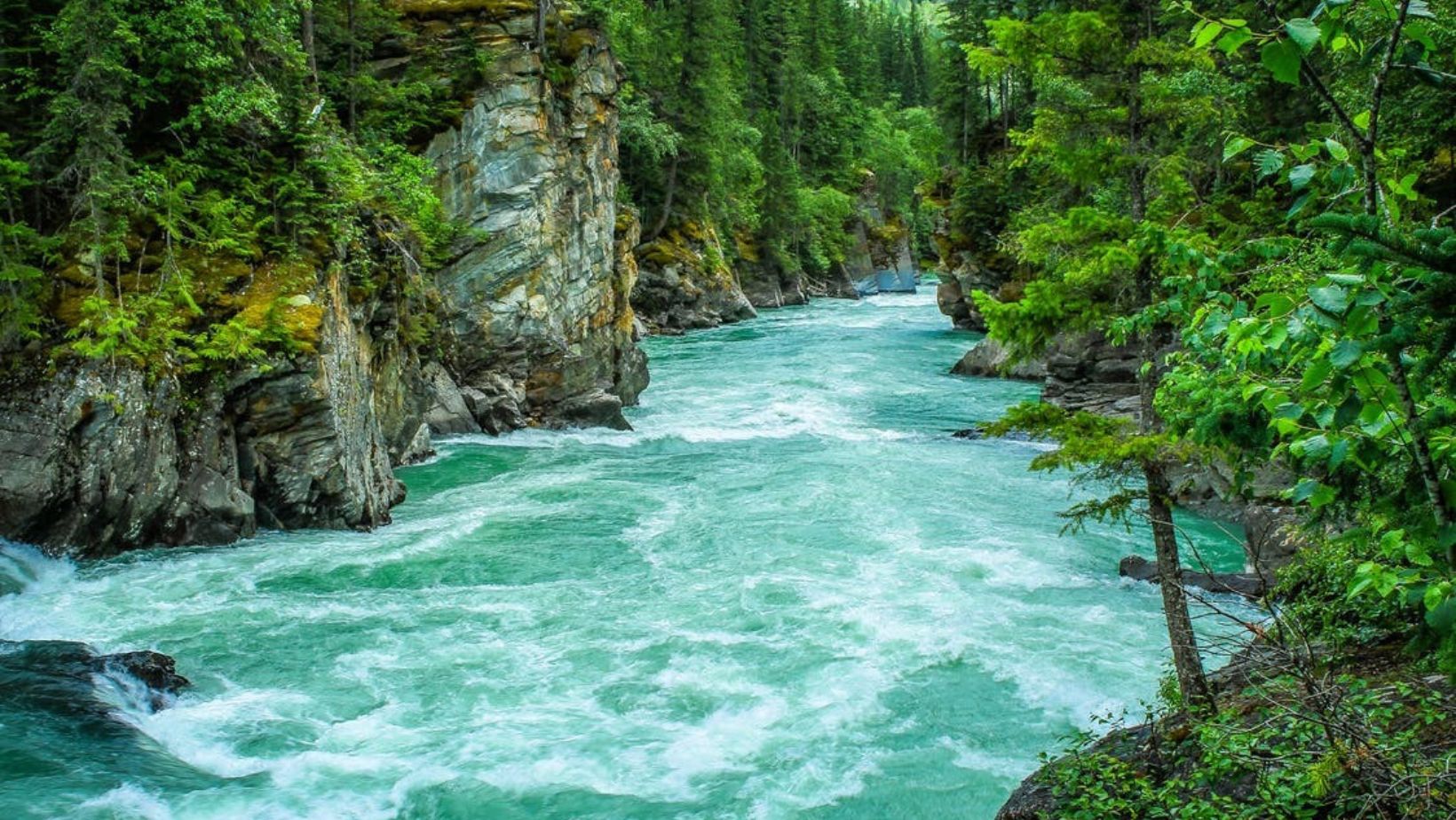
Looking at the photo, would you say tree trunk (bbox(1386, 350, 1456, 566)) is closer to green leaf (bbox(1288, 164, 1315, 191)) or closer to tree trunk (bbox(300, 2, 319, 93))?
green leaf (bbox(1288, 164, 1315, 191))

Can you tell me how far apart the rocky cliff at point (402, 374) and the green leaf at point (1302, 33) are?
530 inches

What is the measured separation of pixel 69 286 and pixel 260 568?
4.64 m

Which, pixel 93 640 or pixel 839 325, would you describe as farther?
pixel 839 325

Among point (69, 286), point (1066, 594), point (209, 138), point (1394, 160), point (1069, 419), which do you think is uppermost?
point (209, 138)

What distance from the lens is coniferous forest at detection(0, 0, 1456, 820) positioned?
3.11 metres

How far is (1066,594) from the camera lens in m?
12.8

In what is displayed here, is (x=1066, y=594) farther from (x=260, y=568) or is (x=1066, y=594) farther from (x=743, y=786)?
(x=260, y=568)

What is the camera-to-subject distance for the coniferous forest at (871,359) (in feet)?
10.2

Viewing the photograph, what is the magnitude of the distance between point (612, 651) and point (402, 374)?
10763 mm

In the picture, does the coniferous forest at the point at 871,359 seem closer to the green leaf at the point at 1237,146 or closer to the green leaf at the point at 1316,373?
the green leaf at the point at 1316,373

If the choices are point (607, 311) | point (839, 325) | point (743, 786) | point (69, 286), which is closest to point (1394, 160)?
point (743, 786)

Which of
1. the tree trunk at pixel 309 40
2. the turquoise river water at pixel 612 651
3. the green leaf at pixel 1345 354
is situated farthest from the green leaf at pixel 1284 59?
the tree trunk at pixel 309 40

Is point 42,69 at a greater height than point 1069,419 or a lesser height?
→ greater

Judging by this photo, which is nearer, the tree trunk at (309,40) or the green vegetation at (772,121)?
the tree trunk at (309,40)
